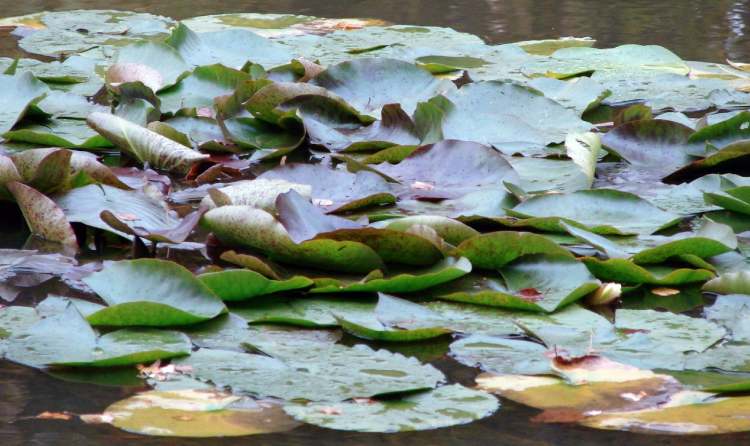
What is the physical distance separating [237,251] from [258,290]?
0.75 feet

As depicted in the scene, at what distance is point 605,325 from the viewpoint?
152cm

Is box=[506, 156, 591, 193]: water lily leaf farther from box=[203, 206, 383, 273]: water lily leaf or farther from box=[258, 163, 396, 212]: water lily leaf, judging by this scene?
box=[203, 206, 383, 273]: water lily leaf

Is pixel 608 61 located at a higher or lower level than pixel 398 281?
lower

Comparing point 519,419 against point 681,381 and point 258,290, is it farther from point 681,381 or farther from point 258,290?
point 258,290

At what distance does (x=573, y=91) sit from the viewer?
9.20ft

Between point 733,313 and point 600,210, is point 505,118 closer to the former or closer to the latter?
point 600,210

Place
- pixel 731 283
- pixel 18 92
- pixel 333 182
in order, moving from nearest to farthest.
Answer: pixel 731 283 → pixel 333 182 → pixel 18 92

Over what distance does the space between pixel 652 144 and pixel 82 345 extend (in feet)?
4.35

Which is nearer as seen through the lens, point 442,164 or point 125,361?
point 125,361

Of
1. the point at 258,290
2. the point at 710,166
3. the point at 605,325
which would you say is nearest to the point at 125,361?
the point at 258,290

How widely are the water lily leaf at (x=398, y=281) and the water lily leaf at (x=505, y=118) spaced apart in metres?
0.77

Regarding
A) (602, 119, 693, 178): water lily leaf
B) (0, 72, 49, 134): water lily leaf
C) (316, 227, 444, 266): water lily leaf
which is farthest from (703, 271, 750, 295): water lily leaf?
(0, 72, 49, 134): water lily leaf

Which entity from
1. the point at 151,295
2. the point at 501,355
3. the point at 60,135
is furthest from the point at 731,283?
the point at 60,135

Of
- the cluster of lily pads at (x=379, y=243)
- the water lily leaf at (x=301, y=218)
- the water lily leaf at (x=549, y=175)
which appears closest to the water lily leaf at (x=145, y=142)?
the cluster of lily pads at (x=379, y=243)
